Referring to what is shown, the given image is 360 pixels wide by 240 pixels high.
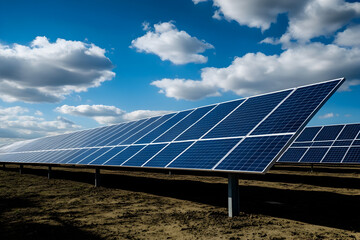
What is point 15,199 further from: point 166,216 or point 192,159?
point 192,159

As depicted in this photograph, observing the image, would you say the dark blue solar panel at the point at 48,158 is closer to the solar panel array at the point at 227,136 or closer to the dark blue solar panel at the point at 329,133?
the solar panel array at the point at 227,136

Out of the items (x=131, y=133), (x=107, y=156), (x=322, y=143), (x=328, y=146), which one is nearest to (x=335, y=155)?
(x=328, y=146)

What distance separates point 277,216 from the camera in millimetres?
10070

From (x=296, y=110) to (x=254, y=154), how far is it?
2.69 metres

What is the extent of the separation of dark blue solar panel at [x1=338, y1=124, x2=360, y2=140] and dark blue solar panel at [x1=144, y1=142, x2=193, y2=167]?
2145 cm

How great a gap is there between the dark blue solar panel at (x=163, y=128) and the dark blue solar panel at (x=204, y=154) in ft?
15.2

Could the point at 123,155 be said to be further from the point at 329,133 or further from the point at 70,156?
the point at 329,133

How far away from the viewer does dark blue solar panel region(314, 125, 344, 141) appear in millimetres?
28155

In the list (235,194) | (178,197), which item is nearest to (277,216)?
(235,194)

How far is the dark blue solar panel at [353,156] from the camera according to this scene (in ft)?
69.1

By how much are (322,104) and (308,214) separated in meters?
4.40

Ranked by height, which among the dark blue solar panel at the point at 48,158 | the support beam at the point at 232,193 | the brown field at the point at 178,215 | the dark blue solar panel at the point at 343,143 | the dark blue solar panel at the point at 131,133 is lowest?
the brown field at the point at 178,215

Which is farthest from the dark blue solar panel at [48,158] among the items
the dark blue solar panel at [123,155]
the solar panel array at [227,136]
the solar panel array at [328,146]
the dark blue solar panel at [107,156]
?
the solar panel array at [328,146]

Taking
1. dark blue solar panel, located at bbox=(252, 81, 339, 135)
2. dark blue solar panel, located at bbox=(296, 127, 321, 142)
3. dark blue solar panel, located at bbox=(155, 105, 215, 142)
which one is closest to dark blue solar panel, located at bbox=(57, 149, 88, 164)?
dark blue solar panel, located at bbox=(155, 105, 215, 142)
